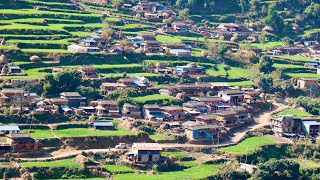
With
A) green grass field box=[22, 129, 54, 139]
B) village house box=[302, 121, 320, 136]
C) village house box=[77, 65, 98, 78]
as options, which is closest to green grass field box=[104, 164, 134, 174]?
green grass field box=[22, 129, 54, 139]

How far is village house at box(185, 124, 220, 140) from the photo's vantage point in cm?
4684

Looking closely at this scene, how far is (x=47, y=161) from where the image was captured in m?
40.3

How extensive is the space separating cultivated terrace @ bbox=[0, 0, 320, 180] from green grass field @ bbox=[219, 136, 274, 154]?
76 mm

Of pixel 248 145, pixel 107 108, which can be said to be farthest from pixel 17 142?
pixel 248 145

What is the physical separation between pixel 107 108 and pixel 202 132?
6284 millimetres

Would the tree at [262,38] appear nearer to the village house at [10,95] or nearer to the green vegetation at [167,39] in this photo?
the green vegetation at [167,39]

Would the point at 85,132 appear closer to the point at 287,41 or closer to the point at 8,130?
the point at 8,130

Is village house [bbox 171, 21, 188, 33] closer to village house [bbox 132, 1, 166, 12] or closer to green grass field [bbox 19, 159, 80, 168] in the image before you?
village house [bbox 132, 1, 166, 12]

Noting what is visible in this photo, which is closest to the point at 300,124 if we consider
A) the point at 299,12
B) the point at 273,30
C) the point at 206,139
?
the point at 206,139

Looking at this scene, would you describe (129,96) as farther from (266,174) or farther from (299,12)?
(299,12)

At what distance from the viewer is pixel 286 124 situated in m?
50.7

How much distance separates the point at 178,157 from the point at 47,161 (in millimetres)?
7927

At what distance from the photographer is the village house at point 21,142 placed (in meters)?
40.7

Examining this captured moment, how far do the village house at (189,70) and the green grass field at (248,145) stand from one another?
9.89 m
